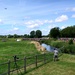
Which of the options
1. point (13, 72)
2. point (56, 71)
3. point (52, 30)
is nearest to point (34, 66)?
point (56, 71)

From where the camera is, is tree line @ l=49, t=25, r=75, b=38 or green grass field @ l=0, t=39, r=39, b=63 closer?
green grass field @ l=0, t=39, r=39, b=63

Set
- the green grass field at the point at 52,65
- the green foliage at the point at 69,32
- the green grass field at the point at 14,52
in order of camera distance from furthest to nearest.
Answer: the green foliage at the point at 69,32
the green grass field at the point at 14,52
the green grass field at the point at 52,65

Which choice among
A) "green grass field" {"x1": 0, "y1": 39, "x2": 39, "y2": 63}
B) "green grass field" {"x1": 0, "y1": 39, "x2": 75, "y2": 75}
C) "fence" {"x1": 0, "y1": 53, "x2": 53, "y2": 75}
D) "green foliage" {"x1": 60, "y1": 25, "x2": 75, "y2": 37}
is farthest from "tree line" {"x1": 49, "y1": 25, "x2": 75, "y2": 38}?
"fence" {"x1": 0, "y1": 53, "x2": 53, "y2": 75}

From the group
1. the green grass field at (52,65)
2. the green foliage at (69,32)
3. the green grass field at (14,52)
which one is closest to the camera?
the green grass field at (52,65)

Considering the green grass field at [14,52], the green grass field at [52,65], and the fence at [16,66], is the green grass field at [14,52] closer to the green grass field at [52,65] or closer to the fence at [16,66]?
the green grass field at [52,65]

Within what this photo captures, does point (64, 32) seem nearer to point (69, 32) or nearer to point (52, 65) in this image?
point (69, 32)

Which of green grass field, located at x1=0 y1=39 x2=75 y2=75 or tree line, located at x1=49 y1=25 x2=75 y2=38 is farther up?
tree line, located at x1=49 y1=25 x2=75 y2=38

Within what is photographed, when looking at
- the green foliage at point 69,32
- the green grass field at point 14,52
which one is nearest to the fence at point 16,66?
the green grass field at point 14,52

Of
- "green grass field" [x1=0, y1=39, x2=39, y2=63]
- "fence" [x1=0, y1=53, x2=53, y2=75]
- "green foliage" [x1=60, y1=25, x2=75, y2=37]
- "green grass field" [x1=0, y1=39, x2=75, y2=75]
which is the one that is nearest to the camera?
"fence" [x1=0, y1=53, x2=53, y2=75]

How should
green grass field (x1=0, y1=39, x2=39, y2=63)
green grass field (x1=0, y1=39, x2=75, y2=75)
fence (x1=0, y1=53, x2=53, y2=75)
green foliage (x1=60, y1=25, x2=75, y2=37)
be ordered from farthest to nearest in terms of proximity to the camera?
green foliage (x1=60, y1=25, x2=75, y2=37), green grass field (x1=0, y1=39, x2=39, y2=63), green grass field (x1=0, y1=39, x2=75, y2=75), fence (x1=0, y1=53, x2=53, y2=75)

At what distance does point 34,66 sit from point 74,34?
13179 cm

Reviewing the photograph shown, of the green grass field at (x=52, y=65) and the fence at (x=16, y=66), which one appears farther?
the green grass field at (x=52, y=65)

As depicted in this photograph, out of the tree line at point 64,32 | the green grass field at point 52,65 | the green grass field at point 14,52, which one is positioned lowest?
the green grass field at point 52,65

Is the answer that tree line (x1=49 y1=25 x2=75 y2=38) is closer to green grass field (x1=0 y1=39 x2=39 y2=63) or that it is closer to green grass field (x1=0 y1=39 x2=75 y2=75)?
green grass field (x1=0 y1=39 x2=39 y2=63)
